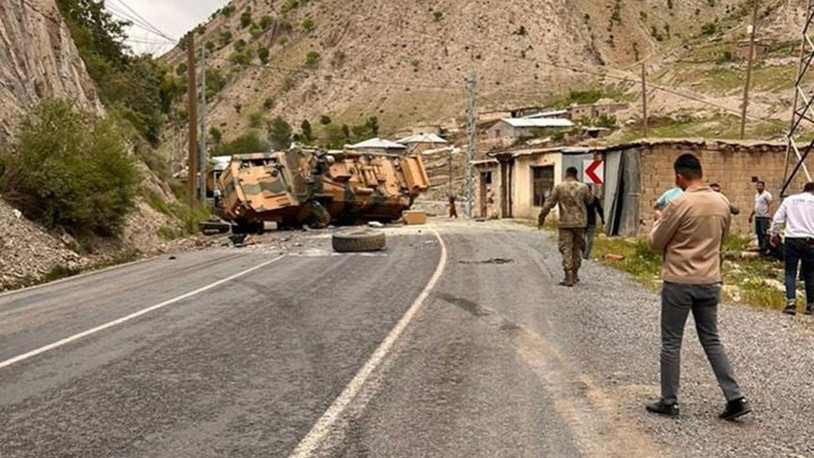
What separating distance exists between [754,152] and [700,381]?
76.1ft

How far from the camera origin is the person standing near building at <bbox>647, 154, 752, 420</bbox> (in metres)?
6.23

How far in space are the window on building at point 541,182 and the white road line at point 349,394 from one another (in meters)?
28.5

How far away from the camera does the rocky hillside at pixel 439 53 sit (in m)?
103

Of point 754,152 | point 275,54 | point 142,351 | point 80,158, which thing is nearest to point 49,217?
point 80,158

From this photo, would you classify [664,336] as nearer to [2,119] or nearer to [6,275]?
[6,275]

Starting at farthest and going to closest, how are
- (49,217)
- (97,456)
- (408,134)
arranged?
(408,134), (49,217), (97,456)

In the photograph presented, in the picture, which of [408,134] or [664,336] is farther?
[408,134]

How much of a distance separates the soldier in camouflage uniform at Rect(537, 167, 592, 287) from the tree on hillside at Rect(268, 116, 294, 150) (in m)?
85.8

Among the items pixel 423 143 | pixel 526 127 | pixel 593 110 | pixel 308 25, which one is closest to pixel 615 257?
pixel 423 143

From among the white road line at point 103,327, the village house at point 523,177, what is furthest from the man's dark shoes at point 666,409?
the village house at point 523,177

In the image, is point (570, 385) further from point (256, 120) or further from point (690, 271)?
point (256, 120)

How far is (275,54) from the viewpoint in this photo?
425 ft

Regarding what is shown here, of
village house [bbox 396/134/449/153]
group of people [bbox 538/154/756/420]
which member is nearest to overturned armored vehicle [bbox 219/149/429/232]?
group of people [bbox 538/154/756/420]

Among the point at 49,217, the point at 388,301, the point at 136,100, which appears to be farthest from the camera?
the point at 136,100
